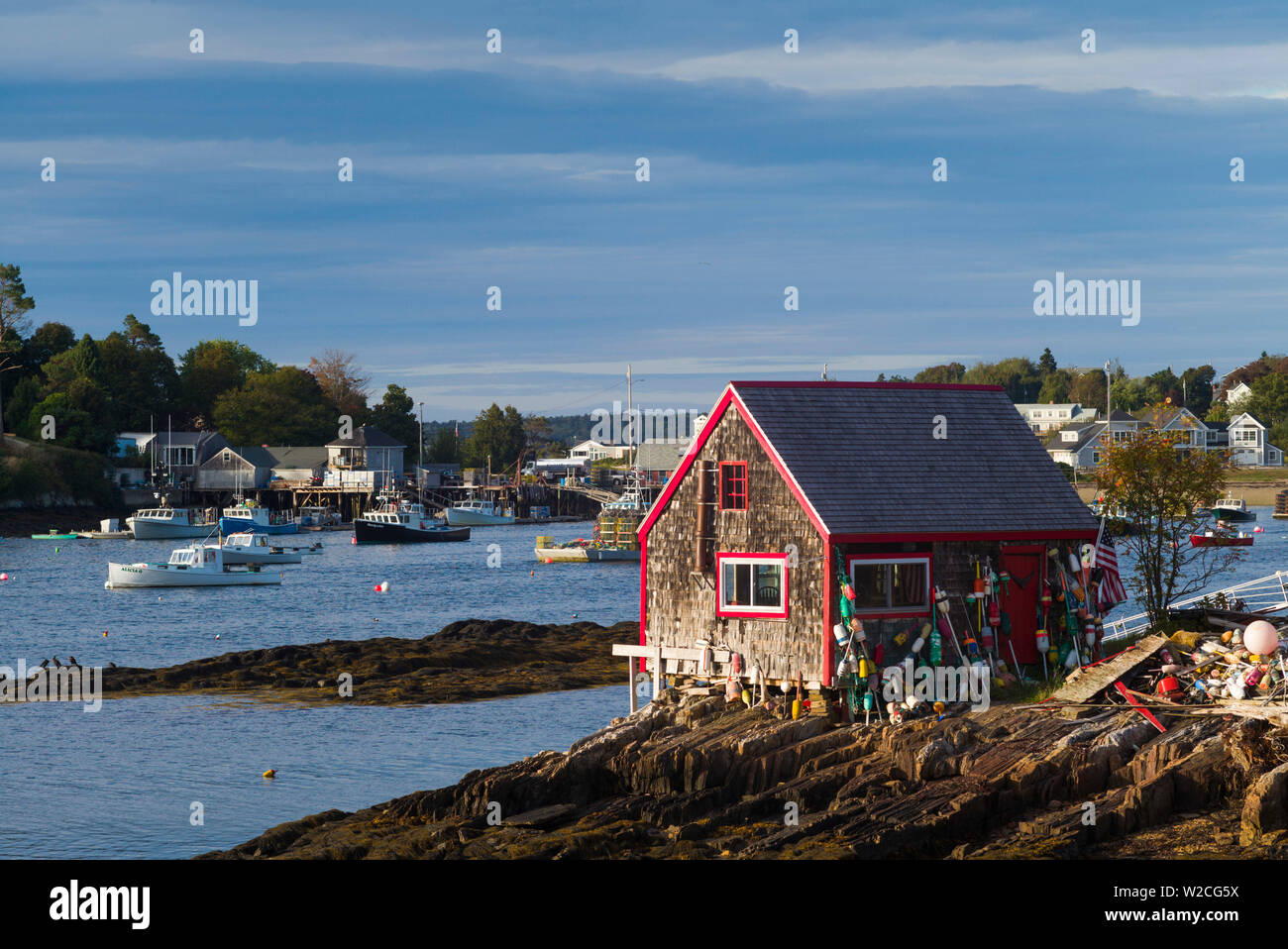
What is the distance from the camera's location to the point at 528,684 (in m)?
42.5

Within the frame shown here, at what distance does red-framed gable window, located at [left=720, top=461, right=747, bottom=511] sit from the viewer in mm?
27875

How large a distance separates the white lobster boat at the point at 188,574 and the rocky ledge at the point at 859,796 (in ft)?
198

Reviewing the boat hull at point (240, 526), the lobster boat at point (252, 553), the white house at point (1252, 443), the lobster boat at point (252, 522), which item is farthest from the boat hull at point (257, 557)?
the white house at point (1252, 443)

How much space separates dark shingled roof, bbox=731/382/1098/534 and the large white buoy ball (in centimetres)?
455

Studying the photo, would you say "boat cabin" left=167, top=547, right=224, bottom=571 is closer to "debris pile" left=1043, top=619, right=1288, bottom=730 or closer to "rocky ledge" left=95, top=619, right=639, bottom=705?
"rocky ledge" left=95, top=619, right=639, bottom=705

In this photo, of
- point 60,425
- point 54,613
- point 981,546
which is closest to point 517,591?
point 54,613

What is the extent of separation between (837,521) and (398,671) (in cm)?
2235

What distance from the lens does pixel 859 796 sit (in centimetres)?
2248

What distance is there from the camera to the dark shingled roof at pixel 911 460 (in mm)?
26859

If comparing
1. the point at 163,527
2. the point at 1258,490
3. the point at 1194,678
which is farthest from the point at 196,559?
the point at 1258,490

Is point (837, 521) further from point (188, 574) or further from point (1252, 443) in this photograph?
point (1252, 443)

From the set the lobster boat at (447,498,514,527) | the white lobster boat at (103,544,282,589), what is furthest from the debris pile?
the lobster boat at (447,498,514,527)
